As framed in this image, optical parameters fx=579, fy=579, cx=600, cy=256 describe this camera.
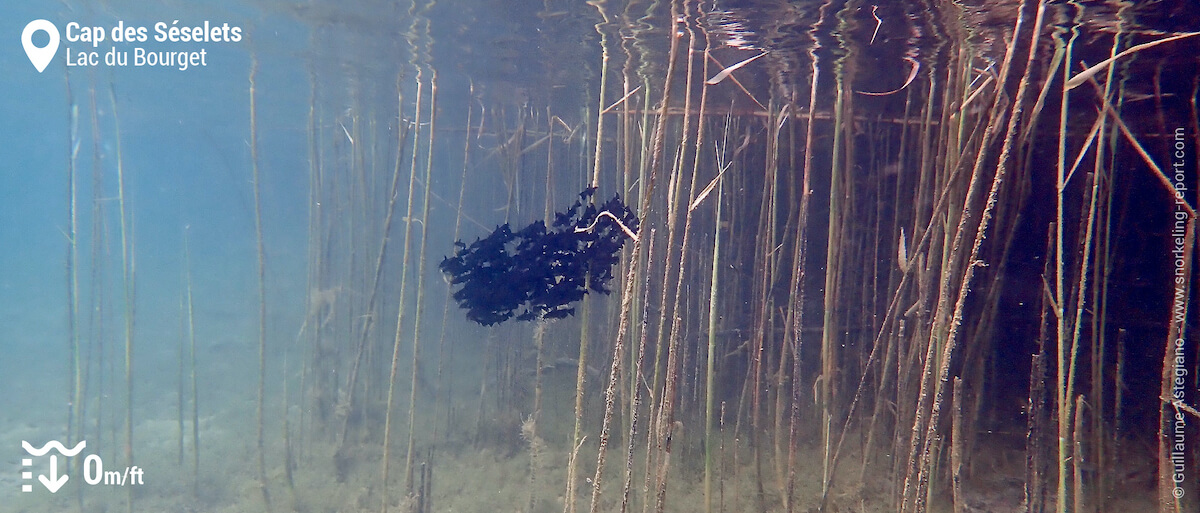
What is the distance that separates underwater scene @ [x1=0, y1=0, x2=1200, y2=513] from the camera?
11.4 feet

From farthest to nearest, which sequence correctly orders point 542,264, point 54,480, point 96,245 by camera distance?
point 54,480, point 96,245, point 542,264

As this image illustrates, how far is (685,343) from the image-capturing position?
5684 millimetres

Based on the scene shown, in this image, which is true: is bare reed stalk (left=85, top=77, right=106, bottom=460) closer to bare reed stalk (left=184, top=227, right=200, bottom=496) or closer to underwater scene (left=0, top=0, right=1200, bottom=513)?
underwater scene (left=0, top=0, right=1200, bottom=513)

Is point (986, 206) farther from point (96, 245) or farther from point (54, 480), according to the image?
point (54, 480)

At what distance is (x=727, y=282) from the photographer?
8.98 meters

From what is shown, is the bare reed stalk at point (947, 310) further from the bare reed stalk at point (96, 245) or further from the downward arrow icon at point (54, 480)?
the downward arrow icon at point (54, 480)

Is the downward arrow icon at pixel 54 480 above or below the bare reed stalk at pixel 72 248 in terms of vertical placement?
below

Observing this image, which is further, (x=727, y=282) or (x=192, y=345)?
(x=727, y=282)

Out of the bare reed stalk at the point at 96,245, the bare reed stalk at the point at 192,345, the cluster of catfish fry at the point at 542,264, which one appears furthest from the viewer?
the bare reed stalk at the point at 96,245

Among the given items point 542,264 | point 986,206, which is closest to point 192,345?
point 542,264

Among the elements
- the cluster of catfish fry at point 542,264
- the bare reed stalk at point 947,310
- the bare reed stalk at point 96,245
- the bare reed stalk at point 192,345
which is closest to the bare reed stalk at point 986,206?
the bare reed stalk at point 947,310

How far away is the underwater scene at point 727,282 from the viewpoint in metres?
3.48

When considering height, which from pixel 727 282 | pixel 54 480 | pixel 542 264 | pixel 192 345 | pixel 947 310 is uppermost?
pixel 542 264

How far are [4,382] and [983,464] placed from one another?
843 inches
